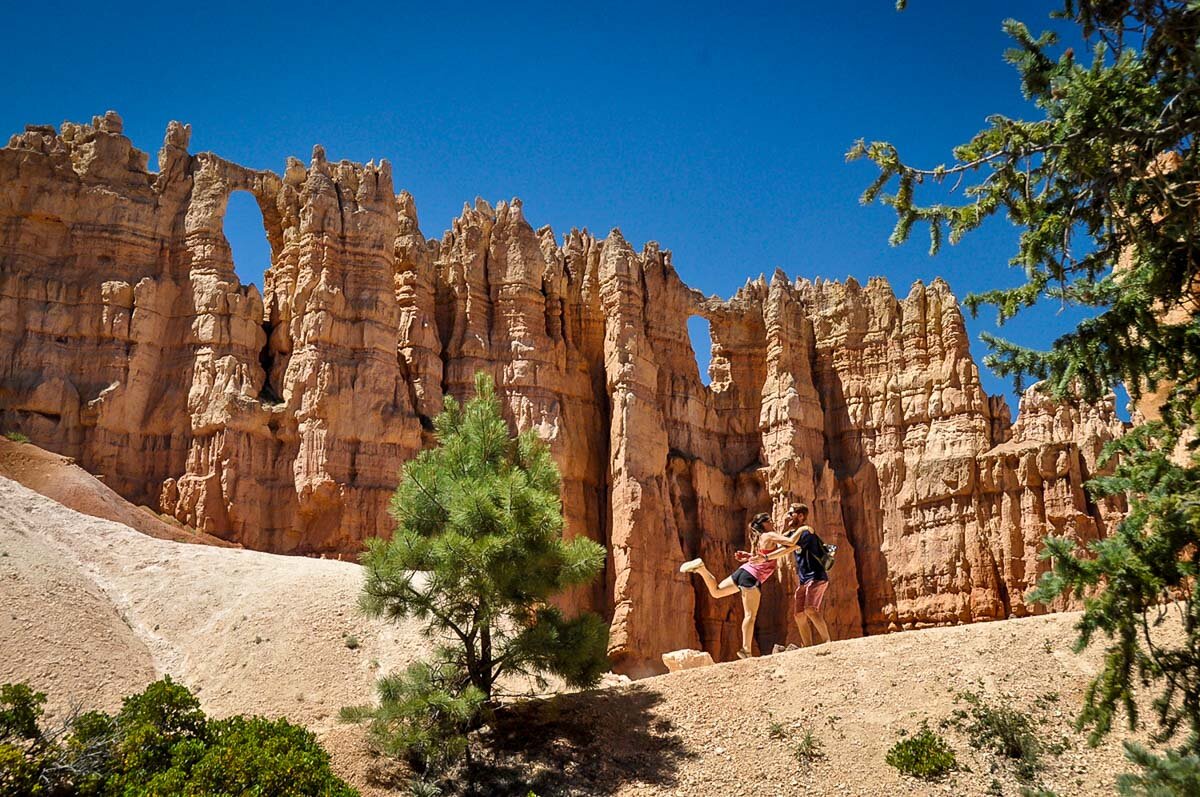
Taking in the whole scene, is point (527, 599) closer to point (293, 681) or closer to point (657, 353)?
point (293, 681)

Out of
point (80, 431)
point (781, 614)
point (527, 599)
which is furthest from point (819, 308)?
point (527, 599)

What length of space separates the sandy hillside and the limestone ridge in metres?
9.97

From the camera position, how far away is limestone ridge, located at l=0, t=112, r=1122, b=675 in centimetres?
3384

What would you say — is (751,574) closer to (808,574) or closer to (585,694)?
(808,574)

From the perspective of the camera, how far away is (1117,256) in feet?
30.9

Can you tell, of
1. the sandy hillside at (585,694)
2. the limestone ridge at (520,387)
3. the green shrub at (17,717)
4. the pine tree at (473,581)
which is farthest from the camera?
the limestone ridge at (520,387)

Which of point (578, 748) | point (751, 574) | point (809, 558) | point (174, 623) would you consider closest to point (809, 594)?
point (809, 558)

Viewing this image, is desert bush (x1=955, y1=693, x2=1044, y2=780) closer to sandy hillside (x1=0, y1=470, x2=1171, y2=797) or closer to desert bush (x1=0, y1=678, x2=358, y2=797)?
sandy hillside (x1=0, y1=470, x2=1171, y2=797)

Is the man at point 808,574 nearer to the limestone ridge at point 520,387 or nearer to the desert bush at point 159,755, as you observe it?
the desert bush at point 159,755

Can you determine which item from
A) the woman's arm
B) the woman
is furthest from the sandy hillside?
the woman's arm

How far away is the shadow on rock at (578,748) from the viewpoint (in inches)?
555

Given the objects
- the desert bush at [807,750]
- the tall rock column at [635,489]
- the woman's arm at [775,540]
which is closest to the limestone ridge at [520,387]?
the tall rock column at [635,489]

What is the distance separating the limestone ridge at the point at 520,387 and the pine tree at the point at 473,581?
17.9 metres

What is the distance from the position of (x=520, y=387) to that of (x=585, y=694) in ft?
79.1
